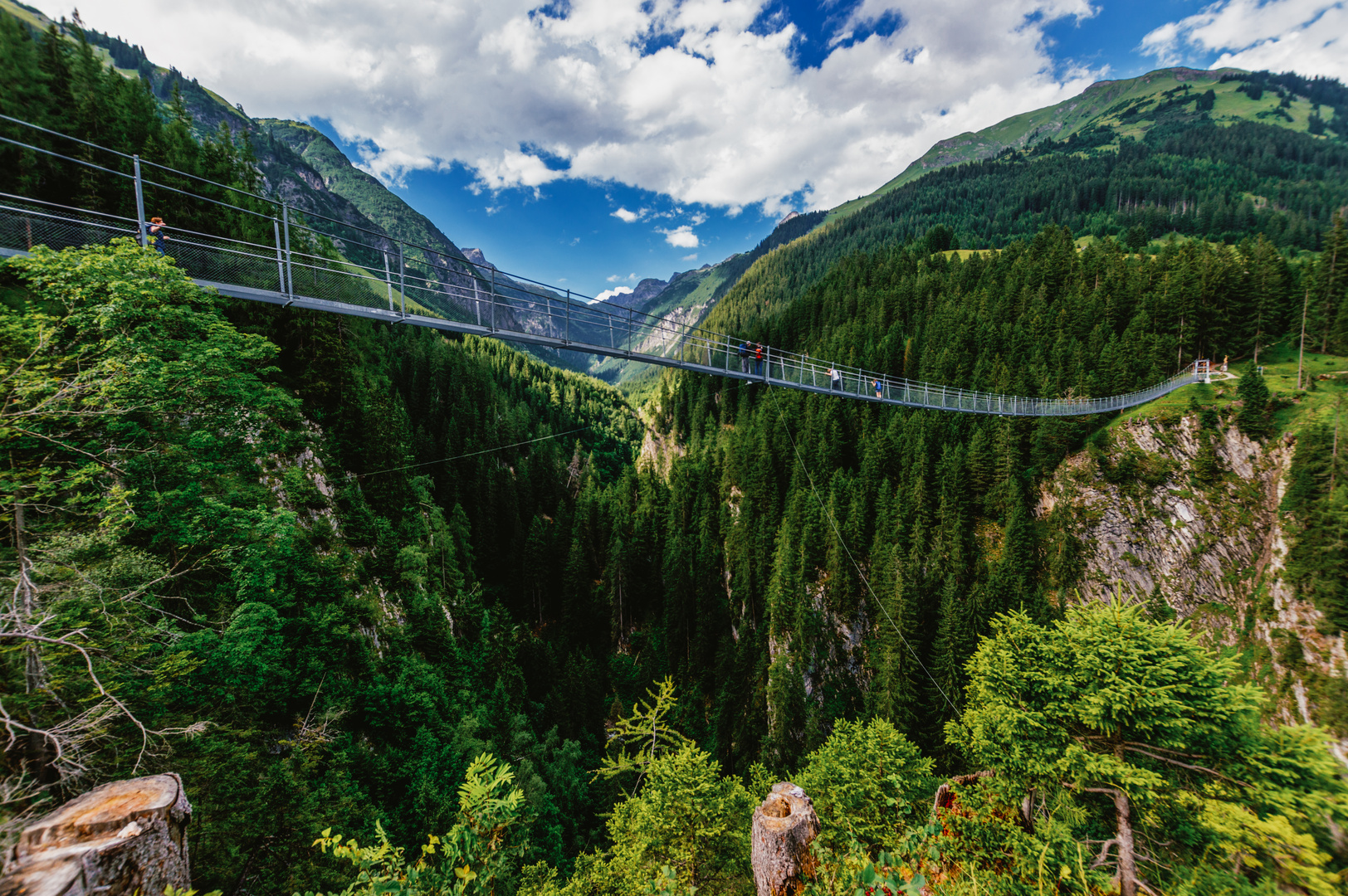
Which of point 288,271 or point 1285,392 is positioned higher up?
point 288,271

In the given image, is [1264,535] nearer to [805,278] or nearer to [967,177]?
[805,278]

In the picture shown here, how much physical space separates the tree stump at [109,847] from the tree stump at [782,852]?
193 inches

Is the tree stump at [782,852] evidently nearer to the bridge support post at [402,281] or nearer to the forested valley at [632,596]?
the forested valley at [632,596]

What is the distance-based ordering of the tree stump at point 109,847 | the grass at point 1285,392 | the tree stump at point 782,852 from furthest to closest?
1. the grass at point 1285,392
2. the tree stump at point 782,852
3. the tree stump at point 109,847

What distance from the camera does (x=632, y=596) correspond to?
2138 inches

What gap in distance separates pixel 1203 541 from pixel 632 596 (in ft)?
160

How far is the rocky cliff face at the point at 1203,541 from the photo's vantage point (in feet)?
87.8

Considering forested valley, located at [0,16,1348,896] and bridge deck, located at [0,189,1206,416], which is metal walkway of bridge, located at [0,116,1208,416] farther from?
forested valley, located at [0,16,1348,896]

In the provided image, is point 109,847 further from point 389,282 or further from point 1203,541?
point 1203,541

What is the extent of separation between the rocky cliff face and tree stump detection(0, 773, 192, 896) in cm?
4144

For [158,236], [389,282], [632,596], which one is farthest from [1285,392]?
[158,236]

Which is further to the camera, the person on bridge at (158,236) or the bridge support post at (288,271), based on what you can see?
the bridge support post at (288,271)

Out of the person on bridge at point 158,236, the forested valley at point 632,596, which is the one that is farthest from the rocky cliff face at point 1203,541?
the person on bridge at point 158,236

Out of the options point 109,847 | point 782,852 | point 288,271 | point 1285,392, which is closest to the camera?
point 109,847
